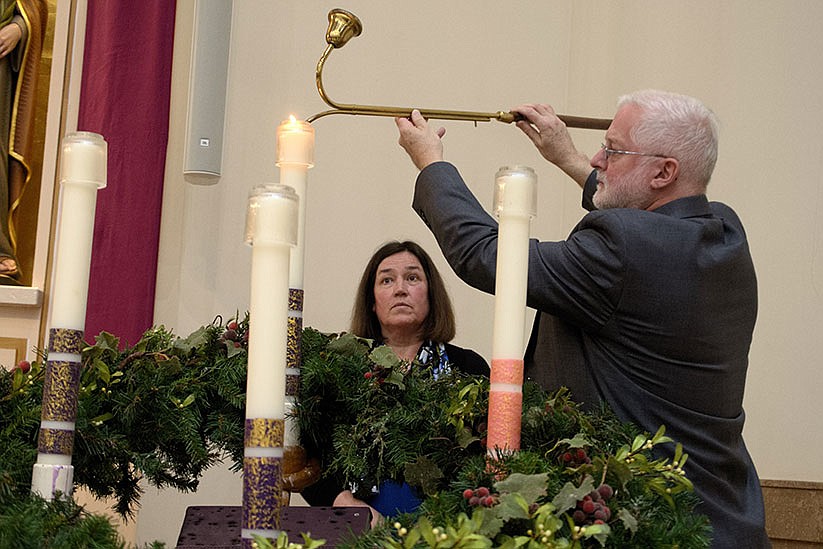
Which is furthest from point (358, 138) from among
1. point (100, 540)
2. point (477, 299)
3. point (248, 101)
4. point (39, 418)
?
point (100, 540)

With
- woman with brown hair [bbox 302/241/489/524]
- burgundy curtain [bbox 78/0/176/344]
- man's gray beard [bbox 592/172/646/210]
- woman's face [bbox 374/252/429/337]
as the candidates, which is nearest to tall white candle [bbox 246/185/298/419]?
man's gray beard [bbox 592/172/646/210]

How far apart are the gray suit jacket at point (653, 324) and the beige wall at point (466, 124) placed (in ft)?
6.10

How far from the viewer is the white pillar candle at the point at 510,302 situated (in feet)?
3.98

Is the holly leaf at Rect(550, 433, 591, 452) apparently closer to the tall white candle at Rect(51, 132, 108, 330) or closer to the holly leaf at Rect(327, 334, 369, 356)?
the holly leaf at Rect(327, 334, 369, 356)

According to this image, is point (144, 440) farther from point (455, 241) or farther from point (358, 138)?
point (358, 138)

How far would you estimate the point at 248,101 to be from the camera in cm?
425

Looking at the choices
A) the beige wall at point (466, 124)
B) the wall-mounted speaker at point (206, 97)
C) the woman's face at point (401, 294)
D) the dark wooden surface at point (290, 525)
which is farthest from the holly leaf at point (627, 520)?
the wall-mounted speaker at point (206, 97)

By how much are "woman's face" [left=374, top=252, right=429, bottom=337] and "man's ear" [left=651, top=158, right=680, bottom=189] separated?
146cm

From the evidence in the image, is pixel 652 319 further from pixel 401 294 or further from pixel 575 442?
pixel 401 294

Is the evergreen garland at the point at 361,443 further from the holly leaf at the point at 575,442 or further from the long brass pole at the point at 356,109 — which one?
the long brass pole at the point at 356,109

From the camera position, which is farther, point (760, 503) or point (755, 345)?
point (755, 345)

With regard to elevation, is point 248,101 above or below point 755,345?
above

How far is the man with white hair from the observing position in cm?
166

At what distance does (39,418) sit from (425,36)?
3.25m
